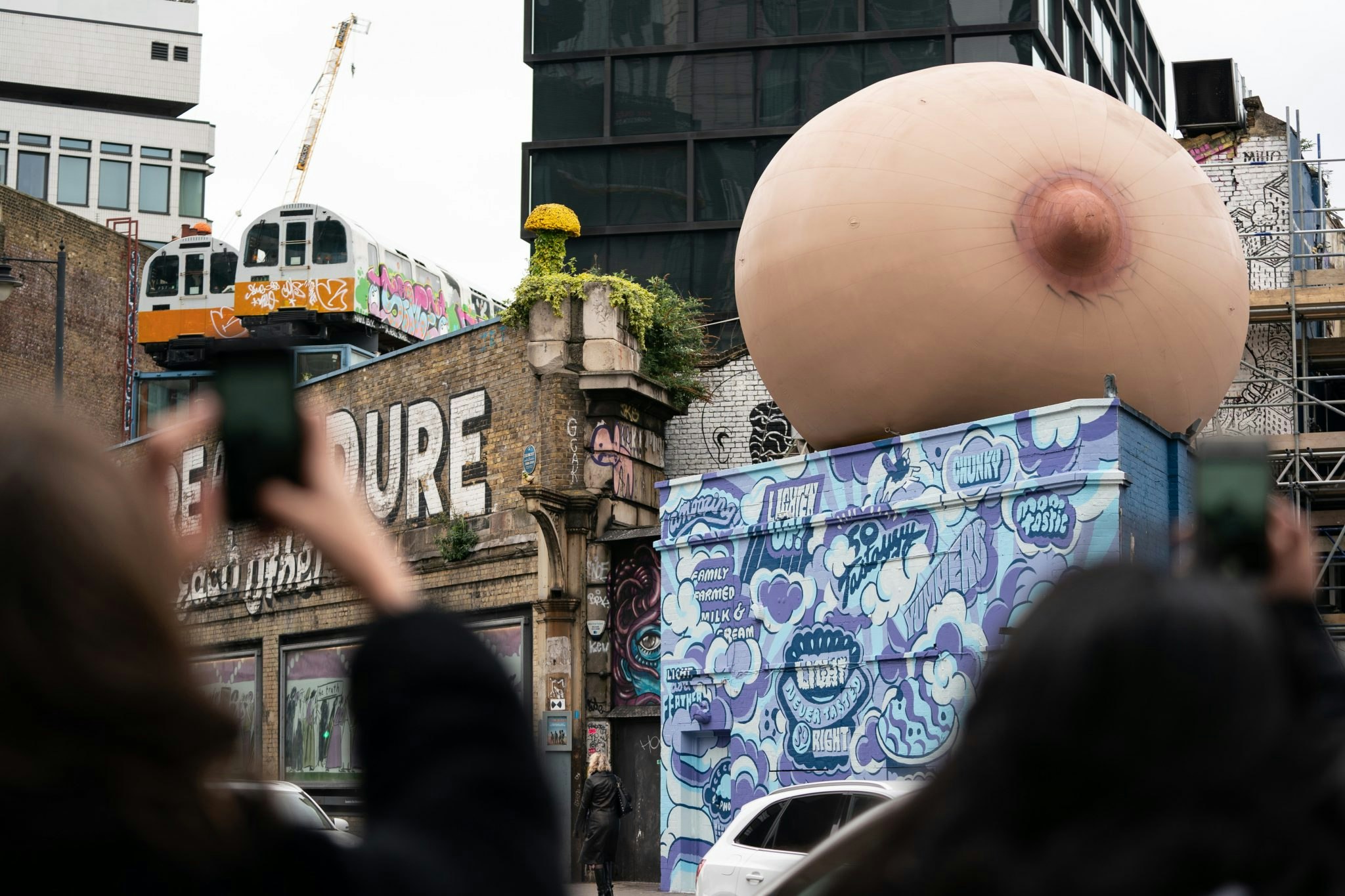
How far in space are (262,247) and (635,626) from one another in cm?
2064

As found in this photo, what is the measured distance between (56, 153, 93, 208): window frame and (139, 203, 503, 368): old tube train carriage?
36.0 meters

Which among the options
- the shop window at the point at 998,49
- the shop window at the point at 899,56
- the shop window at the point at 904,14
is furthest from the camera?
the shop window at the point at 904,14

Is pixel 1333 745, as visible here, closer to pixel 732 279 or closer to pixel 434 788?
pixel 434 788

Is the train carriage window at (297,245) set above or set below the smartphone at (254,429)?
above

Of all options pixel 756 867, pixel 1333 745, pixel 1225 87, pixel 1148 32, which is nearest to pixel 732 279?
pixel 1225 87

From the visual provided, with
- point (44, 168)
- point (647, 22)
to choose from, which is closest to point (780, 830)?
point (647, 22)

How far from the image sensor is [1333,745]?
1812 millimetres

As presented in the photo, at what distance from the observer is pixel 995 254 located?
16.8m

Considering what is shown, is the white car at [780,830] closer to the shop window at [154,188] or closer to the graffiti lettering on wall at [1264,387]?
the graffiti lettering on wall at [1264,387]

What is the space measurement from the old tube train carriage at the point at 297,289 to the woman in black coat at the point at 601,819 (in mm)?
19613

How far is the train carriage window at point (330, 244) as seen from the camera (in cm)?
3844

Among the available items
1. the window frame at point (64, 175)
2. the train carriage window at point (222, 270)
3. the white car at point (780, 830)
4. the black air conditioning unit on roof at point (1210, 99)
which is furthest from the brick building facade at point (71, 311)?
the window frame at point (64, 175)

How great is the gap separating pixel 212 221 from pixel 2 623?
83560 millimetres

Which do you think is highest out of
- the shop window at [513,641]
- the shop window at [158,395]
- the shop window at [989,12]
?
the shop window at [989,12]
